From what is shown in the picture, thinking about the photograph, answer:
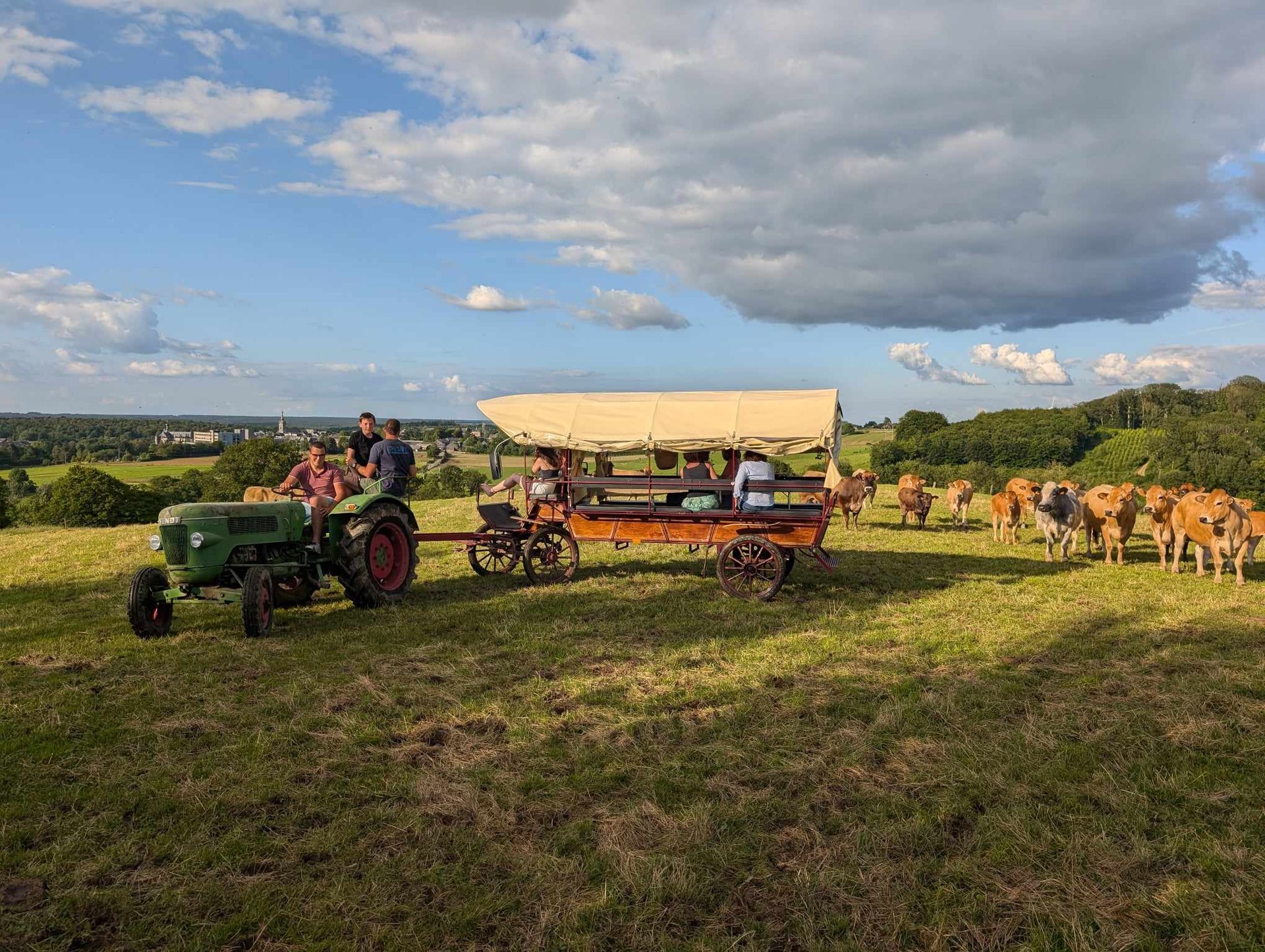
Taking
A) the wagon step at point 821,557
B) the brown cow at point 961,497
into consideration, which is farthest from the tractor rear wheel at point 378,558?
the brown cow at point 961,497

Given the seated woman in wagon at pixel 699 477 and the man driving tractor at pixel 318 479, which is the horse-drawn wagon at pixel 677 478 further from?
the man driving tractor at pixel 318 479

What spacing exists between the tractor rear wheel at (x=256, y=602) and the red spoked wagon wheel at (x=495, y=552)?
12.5 feet

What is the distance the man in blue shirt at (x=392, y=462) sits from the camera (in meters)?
10.1

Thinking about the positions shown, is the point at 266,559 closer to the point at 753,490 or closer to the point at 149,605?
the point at 149,605

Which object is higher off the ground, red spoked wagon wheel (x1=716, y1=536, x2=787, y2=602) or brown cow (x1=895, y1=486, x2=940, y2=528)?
brown cow (x1=895, y1=486, x2=940, y2=528)

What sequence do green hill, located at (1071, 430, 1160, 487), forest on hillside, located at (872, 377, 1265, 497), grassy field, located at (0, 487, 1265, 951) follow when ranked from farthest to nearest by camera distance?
green hill, located at (1071, 430, 1160, 487) → forest on hillside, located at (872, 377, 1265, 497) → grassy field, located at (0, 487, 1265, 951)

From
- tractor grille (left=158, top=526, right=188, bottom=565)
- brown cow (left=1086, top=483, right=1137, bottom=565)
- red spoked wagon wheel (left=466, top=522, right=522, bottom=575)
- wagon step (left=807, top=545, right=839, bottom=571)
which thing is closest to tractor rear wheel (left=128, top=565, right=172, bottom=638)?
tractor grille (left=158, top=526, right=188, bottom=565)

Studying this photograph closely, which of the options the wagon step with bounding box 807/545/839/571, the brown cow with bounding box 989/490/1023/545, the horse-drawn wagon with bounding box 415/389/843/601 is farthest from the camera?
the brown cow with bounding box 989/490/1023/545

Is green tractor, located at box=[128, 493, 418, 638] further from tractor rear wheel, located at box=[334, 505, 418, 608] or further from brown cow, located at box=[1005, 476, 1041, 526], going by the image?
brown cow, located at box=[1005, 476, 1041, 526]

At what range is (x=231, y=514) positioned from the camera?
8.00 meters

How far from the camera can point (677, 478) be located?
34.2 feet

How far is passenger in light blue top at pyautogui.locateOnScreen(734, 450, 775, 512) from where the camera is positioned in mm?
9812

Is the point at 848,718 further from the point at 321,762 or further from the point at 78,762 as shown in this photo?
the point at 78,762

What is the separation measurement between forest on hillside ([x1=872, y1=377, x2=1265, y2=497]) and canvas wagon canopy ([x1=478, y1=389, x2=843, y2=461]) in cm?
3609
